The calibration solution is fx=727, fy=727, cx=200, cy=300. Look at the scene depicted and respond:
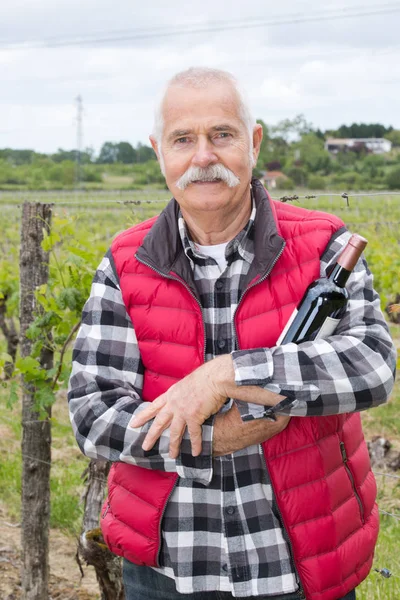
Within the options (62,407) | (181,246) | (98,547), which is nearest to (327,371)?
(181,246)

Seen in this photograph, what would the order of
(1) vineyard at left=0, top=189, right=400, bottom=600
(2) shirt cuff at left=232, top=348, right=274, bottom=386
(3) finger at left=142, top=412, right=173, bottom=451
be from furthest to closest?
(1) vineyard at left=0, top=189, right=400, bottom=600, (3) finger at left=142, top=412, right=173, bottom=451, (2) shirt cuff at left=232, top=348, right=274, bottom=386

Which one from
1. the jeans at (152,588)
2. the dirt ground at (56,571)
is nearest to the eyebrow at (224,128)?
the jeans at (152,588)

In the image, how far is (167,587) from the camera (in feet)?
5.82

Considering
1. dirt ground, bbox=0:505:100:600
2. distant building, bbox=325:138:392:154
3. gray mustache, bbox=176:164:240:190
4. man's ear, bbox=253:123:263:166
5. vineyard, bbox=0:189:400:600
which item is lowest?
dirt ground, bbox=0:505:100:600

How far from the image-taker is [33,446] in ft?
10.3

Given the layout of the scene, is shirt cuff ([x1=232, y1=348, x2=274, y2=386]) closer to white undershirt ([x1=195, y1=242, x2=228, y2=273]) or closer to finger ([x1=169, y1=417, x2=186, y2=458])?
finger ([x1=169, y1=417, x2=186, y2=458])

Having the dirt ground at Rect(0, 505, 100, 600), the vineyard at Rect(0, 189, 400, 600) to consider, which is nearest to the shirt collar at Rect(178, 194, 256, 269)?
the vineyard at Rect(0, 189, 400, 600)

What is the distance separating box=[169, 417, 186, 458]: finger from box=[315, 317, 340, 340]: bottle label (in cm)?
36

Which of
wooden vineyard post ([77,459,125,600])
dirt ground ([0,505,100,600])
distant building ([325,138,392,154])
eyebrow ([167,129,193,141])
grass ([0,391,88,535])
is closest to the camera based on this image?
eyebrow ([167,129,193,141])

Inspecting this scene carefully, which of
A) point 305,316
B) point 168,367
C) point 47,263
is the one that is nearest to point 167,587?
point 168,367

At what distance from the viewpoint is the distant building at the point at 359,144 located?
255 ft

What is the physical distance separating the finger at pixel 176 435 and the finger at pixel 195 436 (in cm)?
2

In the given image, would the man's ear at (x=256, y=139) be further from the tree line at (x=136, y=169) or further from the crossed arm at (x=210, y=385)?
the tree line at (x=136, y=169)

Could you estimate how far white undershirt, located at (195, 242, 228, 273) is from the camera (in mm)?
1791
